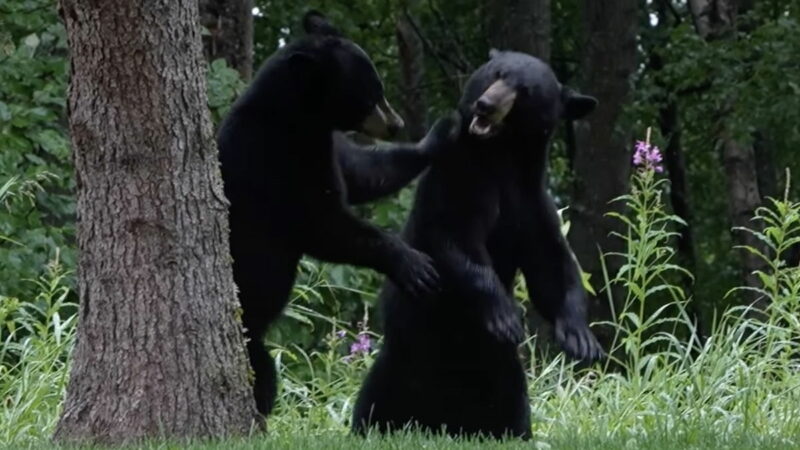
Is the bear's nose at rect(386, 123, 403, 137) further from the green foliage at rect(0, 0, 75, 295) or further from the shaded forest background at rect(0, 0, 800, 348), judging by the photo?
the green foliage at rect(0, 0, 75, 295)

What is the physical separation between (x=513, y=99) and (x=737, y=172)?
→ 16050mm

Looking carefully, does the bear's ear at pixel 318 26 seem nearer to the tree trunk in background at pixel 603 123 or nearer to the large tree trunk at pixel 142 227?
the large tree trunk at pixel 142 227

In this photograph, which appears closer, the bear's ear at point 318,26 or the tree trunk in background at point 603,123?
the bear's ear at point 318,26

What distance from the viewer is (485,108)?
6855 millimetres

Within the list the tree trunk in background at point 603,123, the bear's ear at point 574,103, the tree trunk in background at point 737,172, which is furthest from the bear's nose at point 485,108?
the tree trunk in background at point 737,172

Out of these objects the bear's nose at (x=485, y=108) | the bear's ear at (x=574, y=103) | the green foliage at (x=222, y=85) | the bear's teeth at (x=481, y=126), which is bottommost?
the bear's teeth at (x=481, y=126)

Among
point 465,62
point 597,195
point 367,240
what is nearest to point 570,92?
point 367,240

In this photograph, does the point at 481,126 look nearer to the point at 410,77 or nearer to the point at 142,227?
the point at 142,227

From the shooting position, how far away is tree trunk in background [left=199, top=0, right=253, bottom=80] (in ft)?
36.8

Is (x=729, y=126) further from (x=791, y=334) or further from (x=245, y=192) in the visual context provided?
(x=245, y=192)

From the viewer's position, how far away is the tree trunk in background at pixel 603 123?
59.6ft

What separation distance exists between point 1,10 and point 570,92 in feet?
21.7

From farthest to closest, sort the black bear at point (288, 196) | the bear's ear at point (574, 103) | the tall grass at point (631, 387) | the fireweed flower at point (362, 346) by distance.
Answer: the fireweed flower at point (362, 346) → the tall grass at point (631, 387) → the bear's ear at point (574, 103) → the black bear at point (288, 196)

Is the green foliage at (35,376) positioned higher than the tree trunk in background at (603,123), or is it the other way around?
the tree trunk in background at (603,123)
